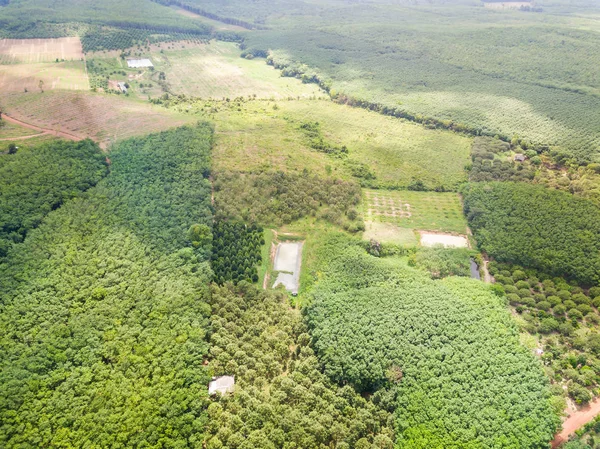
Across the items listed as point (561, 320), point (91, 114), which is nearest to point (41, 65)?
point (91, 114)

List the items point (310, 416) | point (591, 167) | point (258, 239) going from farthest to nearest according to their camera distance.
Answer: point (591, 167) → point (258, 239) → point (310, 416)

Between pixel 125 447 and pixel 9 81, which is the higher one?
pixel 9 81

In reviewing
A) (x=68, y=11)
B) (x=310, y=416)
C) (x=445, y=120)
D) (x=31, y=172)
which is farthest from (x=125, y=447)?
(x=68, y=11)

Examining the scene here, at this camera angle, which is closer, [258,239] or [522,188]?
[258,239]

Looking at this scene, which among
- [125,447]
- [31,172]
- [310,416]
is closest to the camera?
[125,447]

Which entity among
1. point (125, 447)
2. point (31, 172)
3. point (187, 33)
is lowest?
point (125, 447)

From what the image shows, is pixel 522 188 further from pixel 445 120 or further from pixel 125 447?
pixel 125 447

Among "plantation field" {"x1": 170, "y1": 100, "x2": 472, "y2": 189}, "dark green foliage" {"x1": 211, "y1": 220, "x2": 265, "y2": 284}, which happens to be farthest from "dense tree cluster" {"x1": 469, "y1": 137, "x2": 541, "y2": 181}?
"dark green foliage" {"x1": 211, "y1": 220, "x2": 265, "y2": 284}

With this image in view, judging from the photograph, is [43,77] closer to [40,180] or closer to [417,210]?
[40,180]
